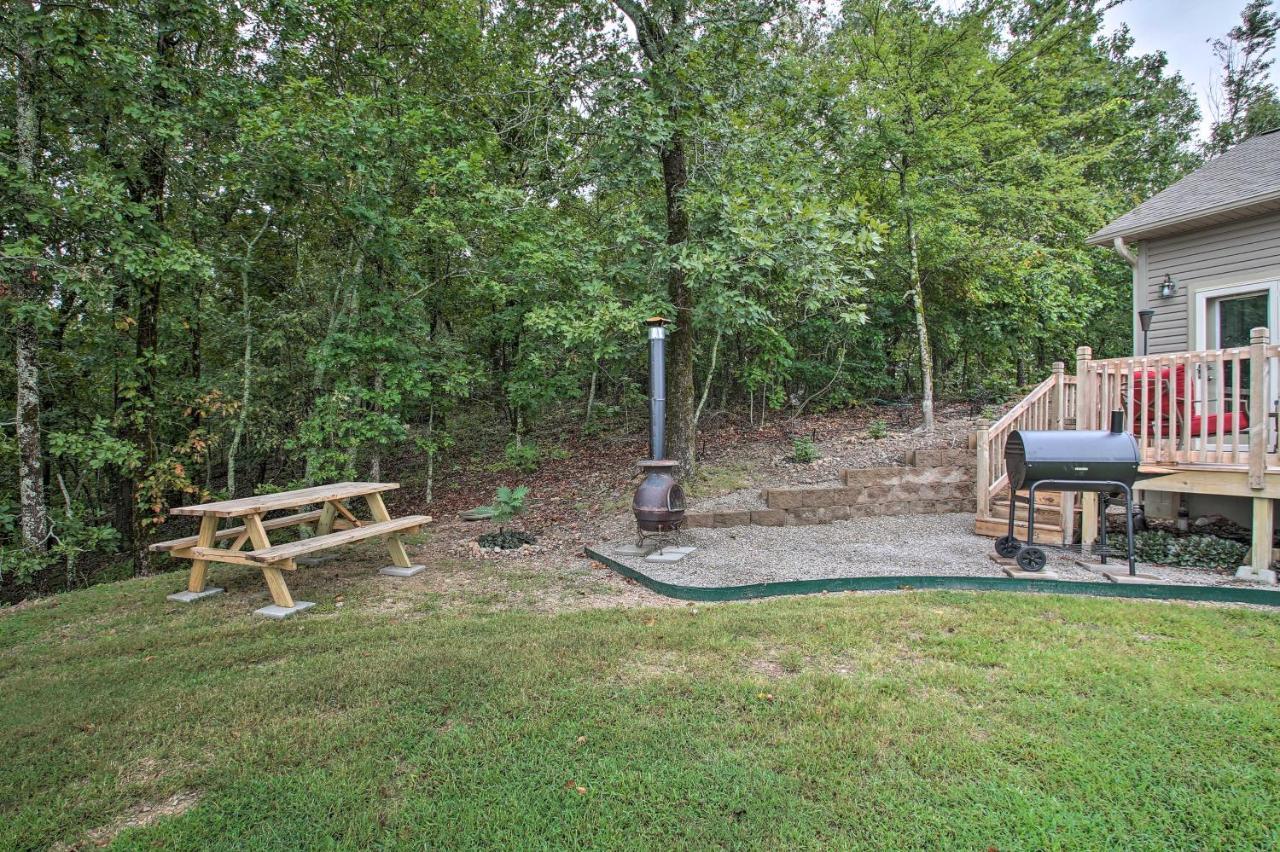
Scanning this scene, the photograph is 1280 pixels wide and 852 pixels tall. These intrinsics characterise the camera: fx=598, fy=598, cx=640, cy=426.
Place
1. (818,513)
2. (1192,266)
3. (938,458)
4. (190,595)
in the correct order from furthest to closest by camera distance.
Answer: (938,458) → (1192,266) → (818,513) → (190,595)

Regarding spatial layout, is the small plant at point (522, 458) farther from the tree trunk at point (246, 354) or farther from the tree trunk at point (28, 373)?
the tree trunk at point (28, 373)

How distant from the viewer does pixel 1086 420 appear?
4.94 m

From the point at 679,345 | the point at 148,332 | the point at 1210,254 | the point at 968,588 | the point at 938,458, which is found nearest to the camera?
the point at 968,588

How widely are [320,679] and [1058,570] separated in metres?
4.74

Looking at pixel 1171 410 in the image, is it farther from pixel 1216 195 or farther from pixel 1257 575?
pixel 1216 195

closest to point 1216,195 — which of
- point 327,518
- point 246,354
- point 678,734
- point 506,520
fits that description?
point 678,734

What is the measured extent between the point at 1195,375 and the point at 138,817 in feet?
23.4

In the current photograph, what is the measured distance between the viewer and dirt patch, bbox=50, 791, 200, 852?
176 centimetres

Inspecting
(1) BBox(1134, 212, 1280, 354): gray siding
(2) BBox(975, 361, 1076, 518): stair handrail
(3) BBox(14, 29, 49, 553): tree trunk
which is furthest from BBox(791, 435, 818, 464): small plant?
(3) BBox(14, 29, 49, 553): tree trunk

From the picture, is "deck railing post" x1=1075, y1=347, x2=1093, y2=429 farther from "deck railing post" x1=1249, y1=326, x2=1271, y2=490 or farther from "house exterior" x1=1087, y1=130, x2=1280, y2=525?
"house exterior" x1=1087, y1=130, x2=1280, y2=525

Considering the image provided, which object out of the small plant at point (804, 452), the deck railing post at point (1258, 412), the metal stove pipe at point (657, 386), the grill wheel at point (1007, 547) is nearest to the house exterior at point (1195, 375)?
the deck railing post at point (1258, 412)

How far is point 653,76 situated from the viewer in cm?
584

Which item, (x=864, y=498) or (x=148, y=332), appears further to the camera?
(x=148, y=332)

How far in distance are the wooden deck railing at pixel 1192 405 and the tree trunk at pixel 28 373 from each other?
939 cm
